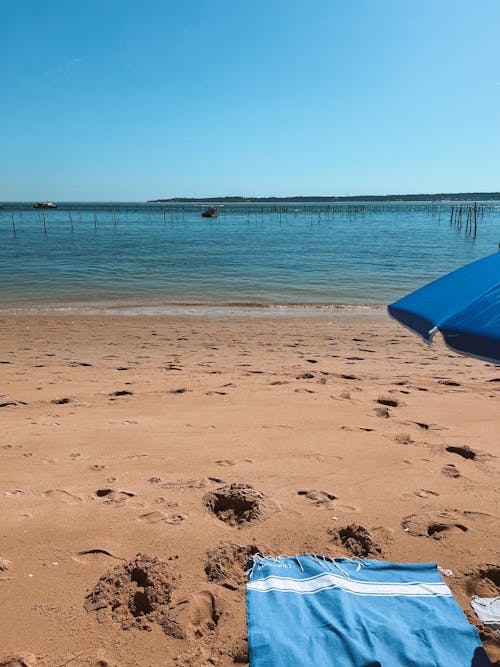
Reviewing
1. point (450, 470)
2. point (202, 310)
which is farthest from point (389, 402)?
point (202, 310)

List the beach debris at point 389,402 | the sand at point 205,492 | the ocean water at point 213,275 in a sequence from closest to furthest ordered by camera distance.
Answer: the sand at point 205,492
the beach debris at point 389,402
the ocean water at point 213,275

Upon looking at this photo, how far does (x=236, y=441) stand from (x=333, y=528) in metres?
1.46

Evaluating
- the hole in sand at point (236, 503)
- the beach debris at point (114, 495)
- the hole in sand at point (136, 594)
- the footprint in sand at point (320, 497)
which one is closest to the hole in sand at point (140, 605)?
the hole in sand at point (136, 594)

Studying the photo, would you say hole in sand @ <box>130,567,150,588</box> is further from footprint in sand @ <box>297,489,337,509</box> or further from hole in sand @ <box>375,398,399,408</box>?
hole in sand @ <box>375,398,399,408</box>

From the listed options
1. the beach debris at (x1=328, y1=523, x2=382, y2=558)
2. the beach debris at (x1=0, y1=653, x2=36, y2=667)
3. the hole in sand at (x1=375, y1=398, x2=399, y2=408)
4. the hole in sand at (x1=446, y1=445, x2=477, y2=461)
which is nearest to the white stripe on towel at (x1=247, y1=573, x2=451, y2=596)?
the beach debris at (x1=328, y1=523, x2=382, y2=558)

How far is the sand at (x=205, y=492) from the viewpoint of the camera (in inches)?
93.4

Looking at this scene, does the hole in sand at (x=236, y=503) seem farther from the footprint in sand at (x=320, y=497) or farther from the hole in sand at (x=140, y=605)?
the hole in sand at (x=140, y=605)

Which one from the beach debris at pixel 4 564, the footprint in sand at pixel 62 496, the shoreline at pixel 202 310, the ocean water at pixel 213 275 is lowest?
the shoreline at pixel 202 310

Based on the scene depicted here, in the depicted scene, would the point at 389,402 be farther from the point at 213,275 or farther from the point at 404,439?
the point at 213,275

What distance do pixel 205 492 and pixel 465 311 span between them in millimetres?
2320

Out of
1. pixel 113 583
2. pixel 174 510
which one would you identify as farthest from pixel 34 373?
pixel 113 583

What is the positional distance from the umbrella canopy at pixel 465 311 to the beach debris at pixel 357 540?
4.81 ft

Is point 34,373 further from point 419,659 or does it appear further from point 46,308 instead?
point 46,308

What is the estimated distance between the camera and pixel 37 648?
2170 millimetres
